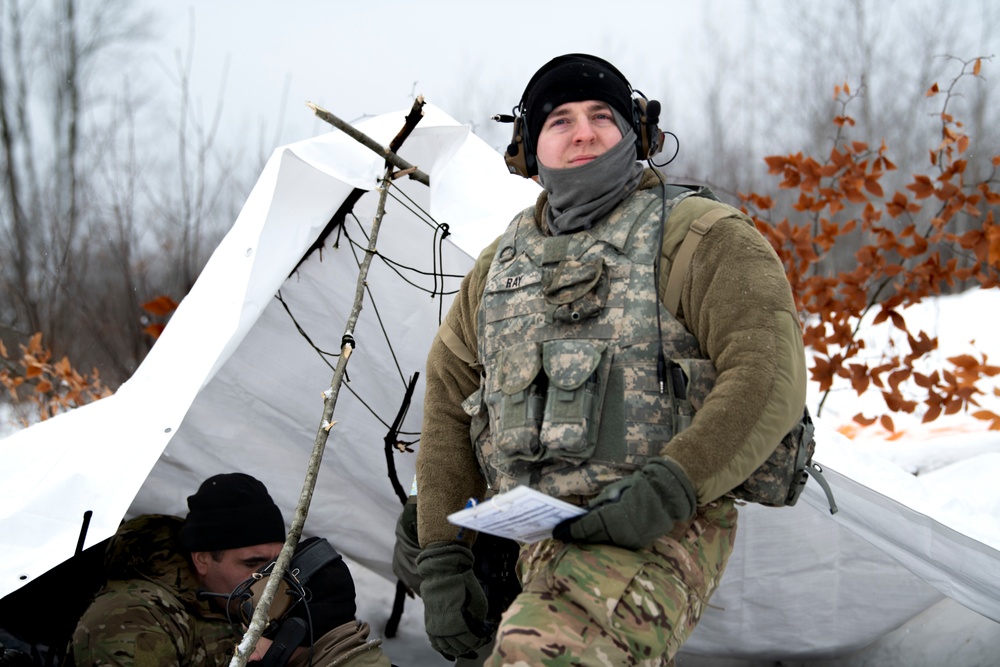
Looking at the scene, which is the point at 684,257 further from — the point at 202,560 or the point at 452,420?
the point at 202,560

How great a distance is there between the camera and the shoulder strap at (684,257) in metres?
1.93

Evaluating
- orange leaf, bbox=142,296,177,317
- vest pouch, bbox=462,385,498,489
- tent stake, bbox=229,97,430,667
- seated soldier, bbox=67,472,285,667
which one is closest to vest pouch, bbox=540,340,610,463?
vest pouch, bbox=462,385,498,489

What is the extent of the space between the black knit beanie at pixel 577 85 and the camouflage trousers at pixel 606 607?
3.16 ft

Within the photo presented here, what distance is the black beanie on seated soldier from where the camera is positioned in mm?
3088

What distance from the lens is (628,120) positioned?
2.16 meters

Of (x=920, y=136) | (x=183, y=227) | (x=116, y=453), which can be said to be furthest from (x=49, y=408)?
(x=920, y=136)

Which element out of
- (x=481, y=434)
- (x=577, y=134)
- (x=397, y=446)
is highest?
(x=577, y=134)

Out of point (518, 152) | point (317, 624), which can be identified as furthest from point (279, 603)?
point (518, 152)

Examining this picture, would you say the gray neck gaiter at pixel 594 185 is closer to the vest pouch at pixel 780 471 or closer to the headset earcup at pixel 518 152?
the headset earcup at pixel 518 152

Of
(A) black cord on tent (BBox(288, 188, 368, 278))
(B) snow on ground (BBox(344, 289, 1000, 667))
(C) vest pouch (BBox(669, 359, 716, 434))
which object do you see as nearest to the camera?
(C) vest pouch (BBox(669, 359, 716, 434))

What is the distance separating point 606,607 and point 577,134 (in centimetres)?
→ 102

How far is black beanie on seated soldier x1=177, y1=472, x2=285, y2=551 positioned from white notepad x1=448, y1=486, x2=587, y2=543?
156cm

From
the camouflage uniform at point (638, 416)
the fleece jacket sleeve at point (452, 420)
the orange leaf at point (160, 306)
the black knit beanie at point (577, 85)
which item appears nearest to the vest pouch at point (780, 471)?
the camouflage uniform at point (638, 416)

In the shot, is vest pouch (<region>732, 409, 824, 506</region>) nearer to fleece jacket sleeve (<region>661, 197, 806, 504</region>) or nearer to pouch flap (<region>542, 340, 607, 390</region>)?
fleece jacket sleeve (<region>661, 197, 806, 504</region>)
